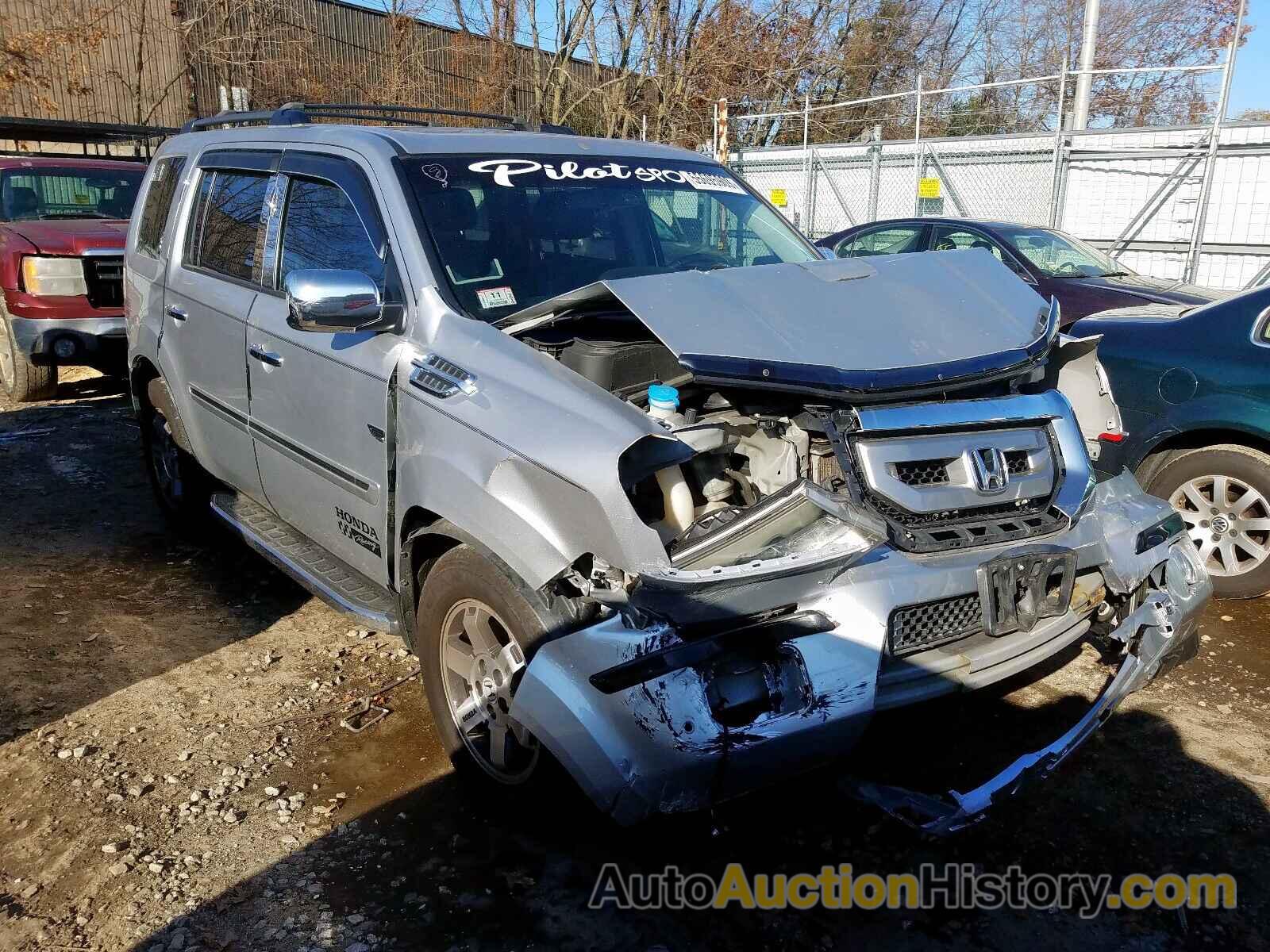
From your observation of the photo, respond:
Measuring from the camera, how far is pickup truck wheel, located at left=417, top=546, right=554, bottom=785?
2.69 m

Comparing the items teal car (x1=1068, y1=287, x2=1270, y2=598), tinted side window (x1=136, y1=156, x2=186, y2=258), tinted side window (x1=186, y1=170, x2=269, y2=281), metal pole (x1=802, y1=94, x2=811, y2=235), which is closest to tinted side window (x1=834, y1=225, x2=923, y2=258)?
teal car (x1=1068, y1=287, x2=1270, y2=598)

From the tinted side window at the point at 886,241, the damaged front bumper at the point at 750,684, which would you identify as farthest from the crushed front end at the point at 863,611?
the tinted side window at the point at 886,241

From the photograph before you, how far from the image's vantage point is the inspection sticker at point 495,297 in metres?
3.28

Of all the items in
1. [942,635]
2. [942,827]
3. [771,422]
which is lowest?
[942,827]

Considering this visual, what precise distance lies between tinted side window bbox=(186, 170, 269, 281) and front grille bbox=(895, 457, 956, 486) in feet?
9.31

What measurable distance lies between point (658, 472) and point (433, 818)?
132cm

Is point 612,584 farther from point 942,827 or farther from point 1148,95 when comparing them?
point 1148,95

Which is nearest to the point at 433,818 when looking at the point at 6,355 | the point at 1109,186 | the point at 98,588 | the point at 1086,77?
the point at 98,588

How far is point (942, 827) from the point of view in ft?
8.02

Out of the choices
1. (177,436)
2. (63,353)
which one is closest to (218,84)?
(63,353)

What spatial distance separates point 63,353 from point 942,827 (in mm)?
8135

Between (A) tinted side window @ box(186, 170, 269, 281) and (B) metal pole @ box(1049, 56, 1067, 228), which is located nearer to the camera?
(A) tinted side window @ box(186, 170, 269, 281)

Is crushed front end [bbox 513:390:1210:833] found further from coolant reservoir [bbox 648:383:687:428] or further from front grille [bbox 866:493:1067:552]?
coolant reservoir [bbox 648:383:687:428]

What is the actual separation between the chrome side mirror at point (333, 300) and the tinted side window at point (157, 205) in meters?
2.43
